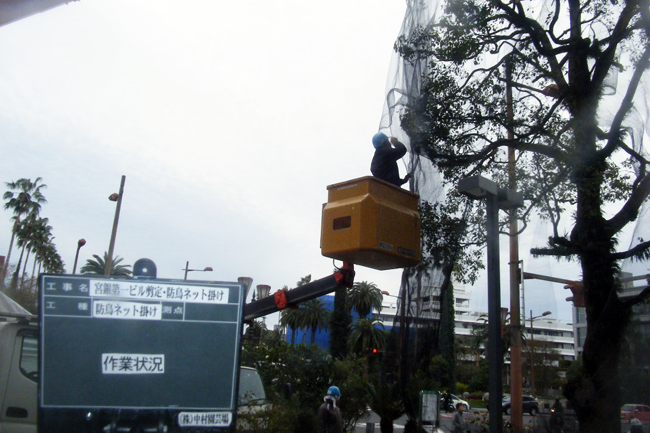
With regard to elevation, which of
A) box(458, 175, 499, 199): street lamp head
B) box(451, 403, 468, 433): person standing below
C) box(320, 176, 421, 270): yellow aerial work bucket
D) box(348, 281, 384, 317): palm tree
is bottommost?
box(451, 403, 468, 433): person standing below

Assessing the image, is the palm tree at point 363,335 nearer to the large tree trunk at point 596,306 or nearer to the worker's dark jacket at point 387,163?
the large tree trunk at point 596,306

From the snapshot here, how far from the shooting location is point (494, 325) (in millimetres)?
5922

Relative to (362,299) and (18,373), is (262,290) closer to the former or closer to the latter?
(18,373)

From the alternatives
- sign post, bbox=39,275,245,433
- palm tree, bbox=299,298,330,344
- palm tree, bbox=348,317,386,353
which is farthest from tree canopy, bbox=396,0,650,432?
palm tree, bbox=299,298,330,344

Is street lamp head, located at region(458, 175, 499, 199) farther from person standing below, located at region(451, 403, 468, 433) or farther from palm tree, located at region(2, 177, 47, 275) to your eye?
palm tree, located at region(2, 177, 47, 275)

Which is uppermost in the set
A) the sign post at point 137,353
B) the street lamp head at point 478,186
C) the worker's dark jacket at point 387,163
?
the worker's dark jacket at point 387,163

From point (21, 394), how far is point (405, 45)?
7.06m

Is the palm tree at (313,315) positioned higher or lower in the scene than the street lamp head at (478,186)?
higher

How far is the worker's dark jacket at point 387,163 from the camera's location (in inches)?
280

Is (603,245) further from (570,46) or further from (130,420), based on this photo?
(130,420)

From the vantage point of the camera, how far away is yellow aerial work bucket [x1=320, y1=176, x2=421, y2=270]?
19.2 ft

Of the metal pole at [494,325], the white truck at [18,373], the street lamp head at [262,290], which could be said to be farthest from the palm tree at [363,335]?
the white truck at [18,373]

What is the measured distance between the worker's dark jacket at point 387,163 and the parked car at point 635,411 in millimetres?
4229

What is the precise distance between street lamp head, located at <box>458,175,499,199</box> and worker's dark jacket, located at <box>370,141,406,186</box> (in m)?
1.12
